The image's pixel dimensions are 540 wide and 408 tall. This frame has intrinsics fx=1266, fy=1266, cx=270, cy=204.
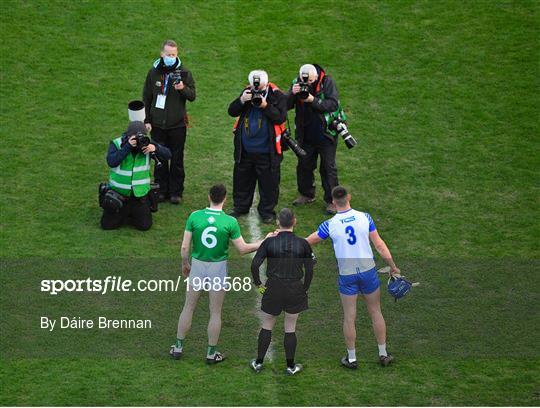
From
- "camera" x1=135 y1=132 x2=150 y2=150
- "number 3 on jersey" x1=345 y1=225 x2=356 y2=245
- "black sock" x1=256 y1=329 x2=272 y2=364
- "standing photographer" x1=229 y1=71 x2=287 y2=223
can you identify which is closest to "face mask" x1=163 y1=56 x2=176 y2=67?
"standing photographer" x1=229 y1=71 x2=287 y2=223

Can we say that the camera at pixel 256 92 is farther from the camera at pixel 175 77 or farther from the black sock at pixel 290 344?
the black sock at pixel 290 344

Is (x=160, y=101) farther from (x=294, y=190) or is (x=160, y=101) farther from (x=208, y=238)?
(x=208, y=238)

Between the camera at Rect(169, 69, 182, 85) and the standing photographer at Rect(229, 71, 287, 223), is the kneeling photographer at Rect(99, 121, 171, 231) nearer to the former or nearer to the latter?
the camera at Rect(169, 69, 182, 85)

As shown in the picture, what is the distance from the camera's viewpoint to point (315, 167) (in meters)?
16.6

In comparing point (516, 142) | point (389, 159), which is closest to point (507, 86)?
point (516, 142)

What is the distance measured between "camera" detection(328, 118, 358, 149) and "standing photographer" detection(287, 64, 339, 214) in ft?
0.28

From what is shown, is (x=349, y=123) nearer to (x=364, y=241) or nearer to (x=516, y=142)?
(x=516, y=142)

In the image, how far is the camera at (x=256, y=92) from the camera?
606 inches

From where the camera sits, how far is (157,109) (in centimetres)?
1622

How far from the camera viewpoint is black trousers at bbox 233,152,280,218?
52.2ft

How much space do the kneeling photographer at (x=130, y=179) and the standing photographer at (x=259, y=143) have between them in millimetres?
979

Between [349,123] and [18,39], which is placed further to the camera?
[18,39]

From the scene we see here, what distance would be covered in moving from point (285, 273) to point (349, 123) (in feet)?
20.6

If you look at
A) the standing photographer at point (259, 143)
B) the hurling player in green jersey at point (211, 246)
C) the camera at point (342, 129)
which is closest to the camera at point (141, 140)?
the standing photographer at point (259, 143)
